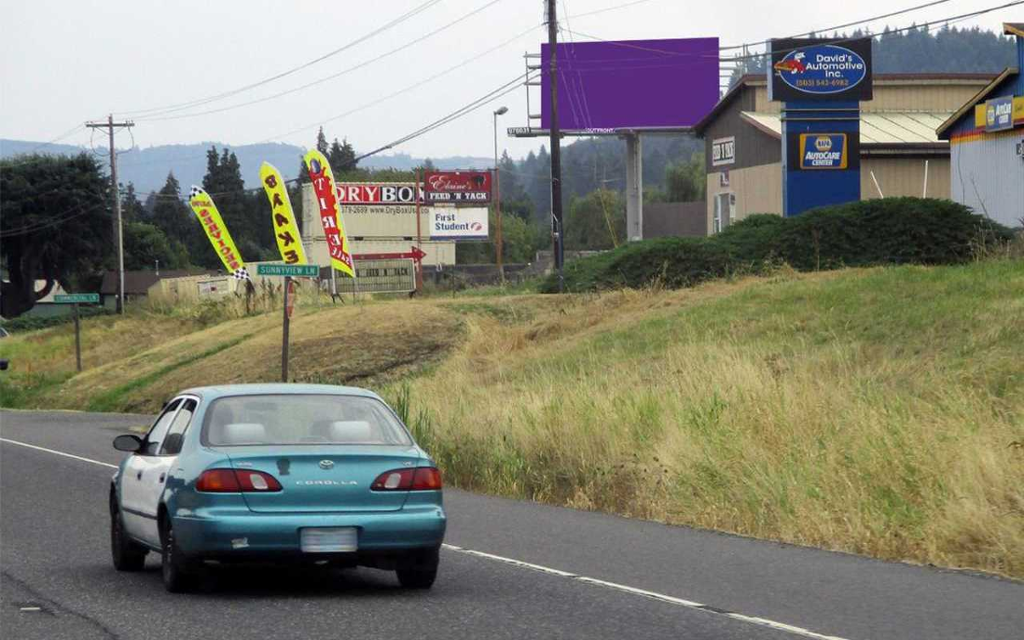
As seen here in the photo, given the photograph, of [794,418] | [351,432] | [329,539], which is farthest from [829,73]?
[329,539]

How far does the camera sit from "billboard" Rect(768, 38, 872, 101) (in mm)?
46062

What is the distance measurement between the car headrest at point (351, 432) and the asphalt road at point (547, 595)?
107cm

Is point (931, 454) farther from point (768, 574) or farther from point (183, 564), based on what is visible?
point (183, 564)

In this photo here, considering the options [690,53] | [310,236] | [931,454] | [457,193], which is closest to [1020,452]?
[931,454]

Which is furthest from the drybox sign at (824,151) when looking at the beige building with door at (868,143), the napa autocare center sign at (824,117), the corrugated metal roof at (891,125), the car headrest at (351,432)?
the car headrest at (351,432)

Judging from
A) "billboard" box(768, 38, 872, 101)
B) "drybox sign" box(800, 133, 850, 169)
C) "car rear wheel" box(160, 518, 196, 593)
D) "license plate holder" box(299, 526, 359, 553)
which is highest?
"billboard" box(768, 38, 872, 101)

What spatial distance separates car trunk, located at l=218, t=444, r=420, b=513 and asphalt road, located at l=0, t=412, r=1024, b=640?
2.19 feet

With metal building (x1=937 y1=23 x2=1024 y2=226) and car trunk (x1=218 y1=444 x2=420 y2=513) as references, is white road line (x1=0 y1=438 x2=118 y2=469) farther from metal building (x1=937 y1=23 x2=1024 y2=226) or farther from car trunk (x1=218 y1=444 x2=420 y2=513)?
metal building (x1=937 y1=23 x2=1024 y2=226)

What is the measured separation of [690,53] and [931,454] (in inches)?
2416

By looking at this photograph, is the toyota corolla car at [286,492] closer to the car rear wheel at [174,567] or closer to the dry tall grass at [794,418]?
the car rear wheel at [174,567]

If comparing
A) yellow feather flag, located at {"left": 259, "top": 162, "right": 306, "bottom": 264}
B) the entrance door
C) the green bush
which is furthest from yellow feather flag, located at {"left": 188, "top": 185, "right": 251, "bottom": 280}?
the green bush

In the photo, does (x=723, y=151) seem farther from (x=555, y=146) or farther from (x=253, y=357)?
(x=253, y=357)

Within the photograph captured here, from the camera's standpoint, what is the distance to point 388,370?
3881cm

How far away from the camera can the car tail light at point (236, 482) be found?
31.5ft
